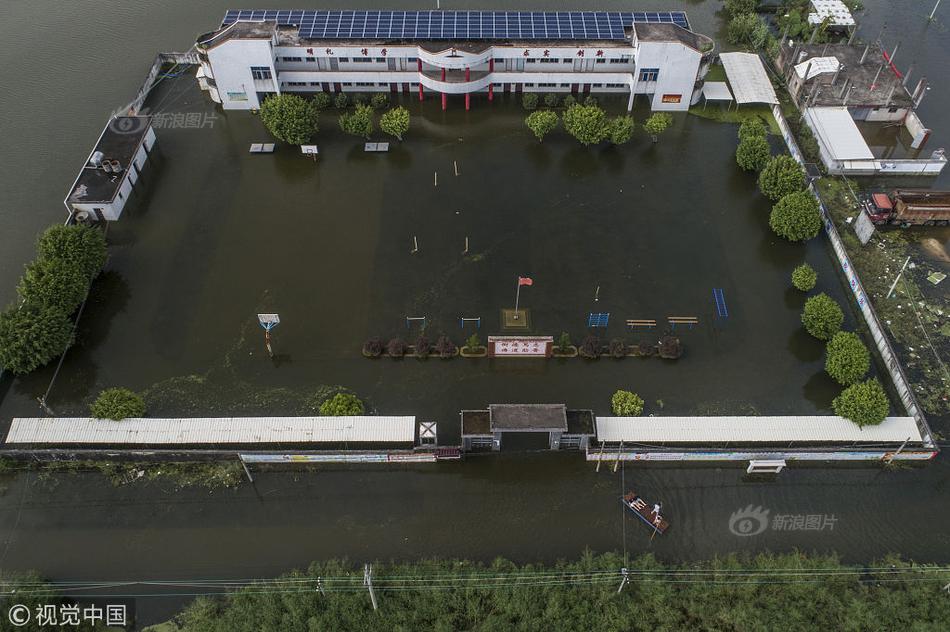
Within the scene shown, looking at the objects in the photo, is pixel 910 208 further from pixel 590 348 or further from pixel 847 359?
pixel 590 348

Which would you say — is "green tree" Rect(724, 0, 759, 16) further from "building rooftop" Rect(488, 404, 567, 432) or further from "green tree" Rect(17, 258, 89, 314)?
"green tree" Rect(17, 258, 89, 314)

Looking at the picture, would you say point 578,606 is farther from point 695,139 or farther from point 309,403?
point 695,139

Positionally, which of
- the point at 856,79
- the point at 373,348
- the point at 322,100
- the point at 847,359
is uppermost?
the point at 856,79

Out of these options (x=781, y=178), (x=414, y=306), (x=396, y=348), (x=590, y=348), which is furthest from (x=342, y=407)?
(x=781, y=178)

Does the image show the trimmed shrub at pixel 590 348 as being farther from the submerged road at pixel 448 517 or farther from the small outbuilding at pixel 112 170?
the small outbuilding at pixel 112 170

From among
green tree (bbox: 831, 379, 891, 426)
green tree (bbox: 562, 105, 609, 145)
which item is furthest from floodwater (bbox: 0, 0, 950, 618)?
green tree (bbox: 831, 379, 891, 426)

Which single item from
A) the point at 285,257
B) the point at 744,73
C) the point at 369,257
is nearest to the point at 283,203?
the point at 285,257
